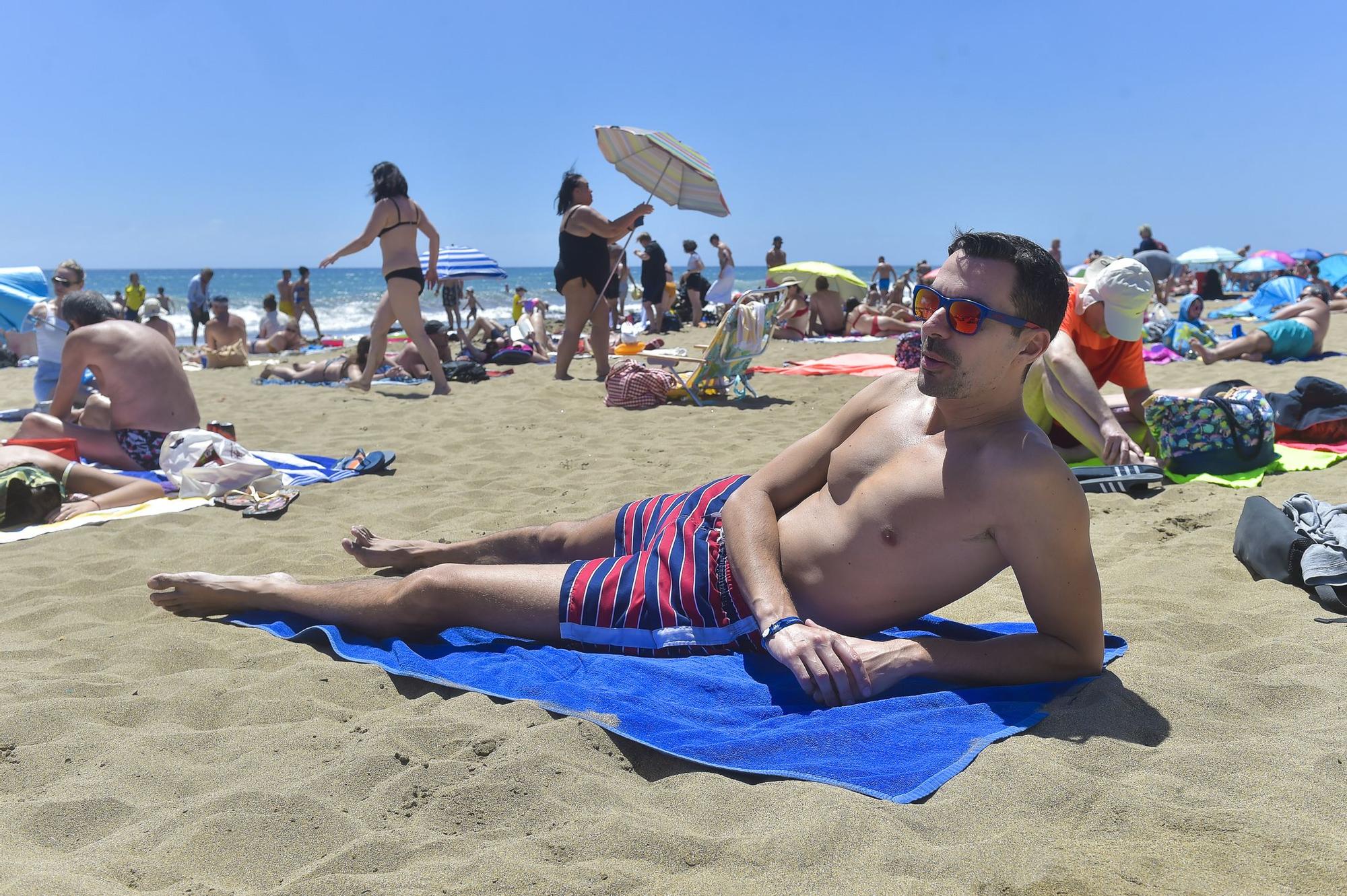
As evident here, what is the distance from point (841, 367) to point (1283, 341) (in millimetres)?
4134

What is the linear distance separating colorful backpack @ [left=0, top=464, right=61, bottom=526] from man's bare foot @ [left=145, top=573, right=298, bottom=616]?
5.83 ft

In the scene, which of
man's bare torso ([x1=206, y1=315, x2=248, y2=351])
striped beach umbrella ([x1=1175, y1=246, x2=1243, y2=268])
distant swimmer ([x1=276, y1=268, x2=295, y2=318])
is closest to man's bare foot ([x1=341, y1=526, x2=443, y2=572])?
man's bare torso ([x1=206, y1=315, x2=248, y2=351])

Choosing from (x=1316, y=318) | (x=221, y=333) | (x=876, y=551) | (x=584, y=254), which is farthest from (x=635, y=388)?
(x=221, y=333)

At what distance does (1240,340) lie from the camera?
9.40 m

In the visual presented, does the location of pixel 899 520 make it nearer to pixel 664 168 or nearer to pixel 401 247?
→ pixel 401 247

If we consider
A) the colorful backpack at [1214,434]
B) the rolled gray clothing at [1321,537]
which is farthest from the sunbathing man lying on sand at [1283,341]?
the rolled gray clothing at [1321,537]

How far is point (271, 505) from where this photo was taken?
464cm

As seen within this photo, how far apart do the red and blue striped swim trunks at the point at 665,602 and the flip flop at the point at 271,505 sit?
97.8 inches

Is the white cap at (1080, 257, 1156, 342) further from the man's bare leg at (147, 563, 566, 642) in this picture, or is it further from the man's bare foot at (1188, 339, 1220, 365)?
the man's bare foot at (1188, 339, 1220, 365)

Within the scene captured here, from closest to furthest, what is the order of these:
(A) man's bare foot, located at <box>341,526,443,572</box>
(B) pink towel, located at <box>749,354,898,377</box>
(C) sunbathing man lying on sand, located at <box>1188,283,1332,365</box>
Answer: (A) man's bare foot, located at <box>341,526,443,572</box> → (C) sunbathing man lying on sand, located at <box>1188,283,1332,365</box> → (B) pink towel, located at <box>749,354,898,377</box>

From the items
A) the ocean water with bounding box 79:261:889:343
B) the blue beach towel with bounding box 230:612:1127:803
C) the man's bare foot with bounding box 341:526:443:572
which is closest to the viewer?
the blue beach towel with bounding box 230:612:1127:803

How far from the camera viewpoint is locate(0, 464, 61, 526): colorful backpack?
4398 millimetres

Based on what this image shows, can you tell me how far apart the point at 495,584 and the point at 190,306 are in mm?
17448

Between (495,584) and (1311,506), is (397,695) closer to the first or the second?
(495,584)
